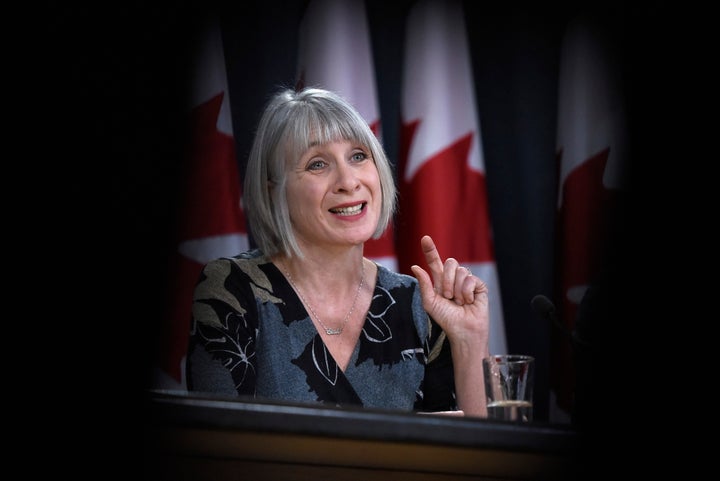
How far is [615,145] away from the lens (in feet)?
9.71

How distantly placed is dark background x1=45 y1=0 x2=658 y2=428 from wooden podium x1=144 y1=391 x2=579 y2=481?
3.2 inches

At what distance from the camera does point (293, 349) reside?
2.06 metres

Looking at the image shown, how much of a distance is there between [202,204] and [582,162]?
116 centimetres

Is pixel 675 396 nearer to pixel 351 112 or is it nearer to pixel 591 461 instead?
pixel 591 461

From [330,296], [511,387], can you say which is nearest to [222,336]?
[330,296]

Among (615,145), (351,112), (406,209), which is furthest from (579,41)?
(351,112)

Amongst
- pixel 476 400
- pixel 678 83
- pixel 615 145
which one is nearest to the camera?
pixel 678 83

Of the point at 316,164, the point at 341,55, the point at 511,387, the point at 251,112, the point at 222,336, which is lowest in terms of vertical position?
the point at 511,387

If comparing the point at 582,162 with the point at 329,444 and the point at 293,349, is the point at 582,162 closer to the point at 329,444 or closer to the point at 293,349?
the point at 293,349

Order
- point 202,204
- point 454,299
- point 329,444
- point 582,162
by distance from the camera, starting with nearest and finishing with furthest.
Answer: point 329,444 → point 454,299 → point 202,204 → point 582,162

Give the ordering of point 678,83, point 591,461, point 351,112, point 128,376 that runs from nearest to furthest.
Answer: point 128,376, point 591,461, point 678,83, point 351,112

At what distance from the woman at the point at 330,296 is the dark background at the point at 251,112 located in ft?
0.85

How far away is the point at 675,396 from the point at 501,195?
1.98 m

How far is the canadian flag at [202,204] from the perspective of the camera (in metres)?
2.82
